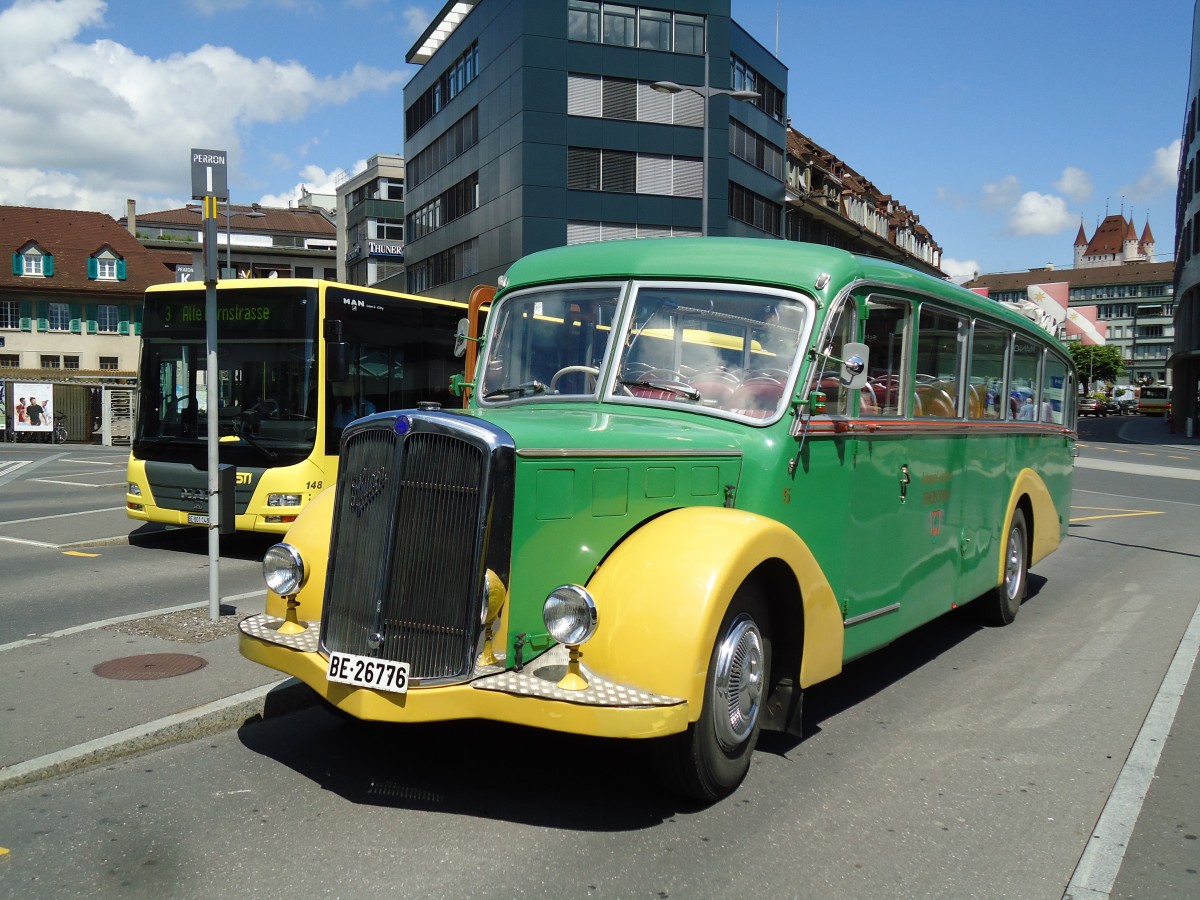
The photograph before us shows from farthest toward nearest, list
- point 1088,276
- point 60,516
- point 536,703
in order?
point 1088,276, point 60,516, point 536,703

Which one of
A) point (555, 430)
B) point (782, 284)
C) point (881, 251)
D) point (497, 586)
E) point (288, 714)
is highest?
point (881, 251)

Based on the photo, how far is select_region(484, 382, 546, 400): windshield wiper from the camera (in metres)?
→ 5.97

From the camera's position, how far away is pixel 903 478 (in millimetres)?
6527

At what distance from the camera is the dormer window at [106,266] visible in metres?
60.6

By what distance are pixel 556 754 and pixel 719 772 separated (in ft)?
3.44

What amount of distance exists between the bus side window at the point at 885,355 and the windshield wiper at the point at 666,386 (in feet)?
3.35

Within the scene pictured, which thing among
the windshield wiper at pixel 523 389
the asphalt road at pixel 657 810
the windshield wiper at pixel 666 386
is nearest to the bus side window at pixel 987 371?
the asphalt road at pixel 657 810

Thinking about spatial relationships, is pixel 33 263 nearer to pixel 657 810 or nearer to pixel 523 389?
pixel 523 389

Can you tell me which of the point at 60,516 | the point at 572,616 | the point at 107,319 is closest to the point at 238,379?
the point at 60,516

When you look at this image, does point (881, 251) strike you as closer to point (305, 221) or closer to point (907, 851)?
point (305, 221)

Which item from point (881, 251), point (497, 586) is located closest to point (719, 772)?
point (497, 586)

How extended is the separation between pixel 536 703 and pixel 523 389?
2269 millimetres

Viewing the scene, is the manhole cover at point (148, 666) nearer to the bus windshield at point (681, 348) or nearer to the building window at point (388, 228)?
the bus windshield at point (681, 348)

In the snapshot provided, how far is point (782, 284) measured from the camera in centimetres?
576
